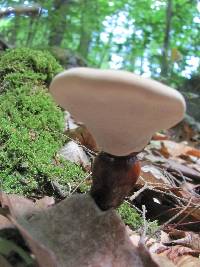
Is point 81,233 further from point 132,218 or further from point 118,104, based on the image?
point 132,218

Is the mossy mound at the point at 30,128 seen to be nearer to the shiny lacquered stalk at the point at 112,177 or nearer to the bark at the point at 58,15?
the shiny lacquered stalk at the point at 112,177

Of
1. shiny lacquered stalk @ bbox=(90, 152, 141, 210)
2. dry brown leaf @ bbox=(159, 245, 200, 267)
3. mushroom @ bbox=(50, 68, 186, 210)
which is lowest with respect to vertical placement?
dry brown leaf @ bbox=(159, 245, 200, 267)

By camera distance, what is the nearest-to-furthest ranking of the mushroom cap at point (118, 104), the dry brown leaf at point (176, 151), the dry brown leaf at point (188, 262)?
1. the mushroom cap at point (118, 104)
2. the dry brown leaf at point (188, 262)
3. the dry brown leaf at point (176, 151)

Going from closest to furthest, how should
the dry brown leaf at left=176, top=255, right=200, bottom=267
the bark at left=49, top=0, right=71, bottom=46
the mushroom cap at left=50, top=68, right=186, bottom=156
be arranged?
the mushroom cap at left=50, top=68, right=186, bottom=156 < the dry brown leaf at left=176, top=255, right=200, bottom=267 < the bark at left=49, top=0, right=71, bottom=46

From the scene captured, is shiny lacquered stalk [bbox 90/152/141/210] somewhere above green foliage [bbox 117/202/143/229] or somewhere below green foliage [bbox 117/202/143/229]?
above

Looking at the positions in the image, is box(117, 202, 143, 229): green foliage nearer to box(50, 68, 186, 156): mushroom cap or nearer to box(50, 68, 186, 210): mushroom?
box(50, 68, 186, 210): mushroom

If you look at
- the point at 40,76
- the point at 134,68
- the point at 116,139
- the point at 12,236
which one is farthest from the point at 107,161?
the point at 134,68

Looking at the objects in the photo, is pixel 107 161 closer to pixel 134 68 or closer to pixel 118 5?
pixel 118 5

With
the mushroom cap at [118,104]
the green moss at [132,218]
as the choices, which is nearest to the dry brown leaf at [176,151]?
the green moss at [132,218]

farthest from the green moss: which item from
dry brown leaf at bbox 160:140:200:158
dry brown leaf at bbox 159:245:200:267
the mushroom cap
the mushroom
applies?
dry brown leaf at bbox 160:140:200:158
